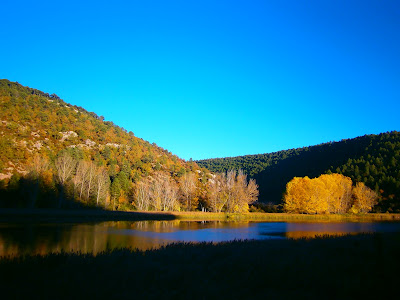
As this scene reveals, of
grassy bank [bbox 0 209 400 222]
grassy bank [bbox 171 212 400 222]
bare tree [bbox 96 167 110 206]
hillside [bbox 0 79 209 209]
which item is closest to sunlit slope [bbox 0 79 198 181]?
hillside [bbox 0 79 209 209]

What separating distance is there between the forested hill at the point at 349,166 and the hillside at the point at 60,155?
35.6 metres

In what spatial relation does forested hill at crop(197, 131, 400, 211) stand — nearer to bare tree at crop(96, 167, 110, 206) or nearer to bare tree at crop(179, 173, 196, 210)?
bare tree at crop(179, 173, 196, 210)

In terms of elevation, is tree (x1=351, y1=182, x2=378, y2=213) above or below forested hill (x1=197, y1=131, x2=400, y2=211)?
below

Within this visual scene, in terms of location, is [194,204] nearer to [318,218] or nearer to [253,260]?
[318,218]

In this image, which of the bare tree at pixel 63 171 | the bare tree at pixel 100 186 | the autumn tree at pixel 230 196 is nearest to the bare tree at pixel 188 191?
the autumn tree at pixel 230 196

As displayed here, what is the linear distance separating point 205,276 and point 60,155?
79.4 metres

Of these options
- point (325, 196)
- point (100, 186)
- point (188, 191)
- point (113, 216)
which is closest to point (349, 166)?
point (325, 196)

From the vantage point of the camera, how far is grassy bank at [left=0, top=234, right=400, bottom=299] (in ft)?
25.3

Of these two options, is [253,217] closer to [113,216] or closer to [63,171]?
[113,216]

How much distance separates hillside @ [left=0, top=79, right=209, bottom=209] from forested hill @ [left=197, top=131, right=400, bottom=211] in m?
35.6

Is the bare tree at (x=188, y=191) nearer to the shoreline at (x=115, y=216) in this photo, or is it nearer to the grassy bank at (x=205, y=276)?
the shoreline at (x=115, y=216)

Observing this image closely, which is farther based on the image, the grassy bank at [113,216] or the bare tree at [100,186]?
the bare tree at [100,186]

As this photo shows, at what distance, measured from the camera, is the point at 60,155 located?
262ft

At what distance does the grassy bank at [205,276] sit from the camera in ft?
25.3
